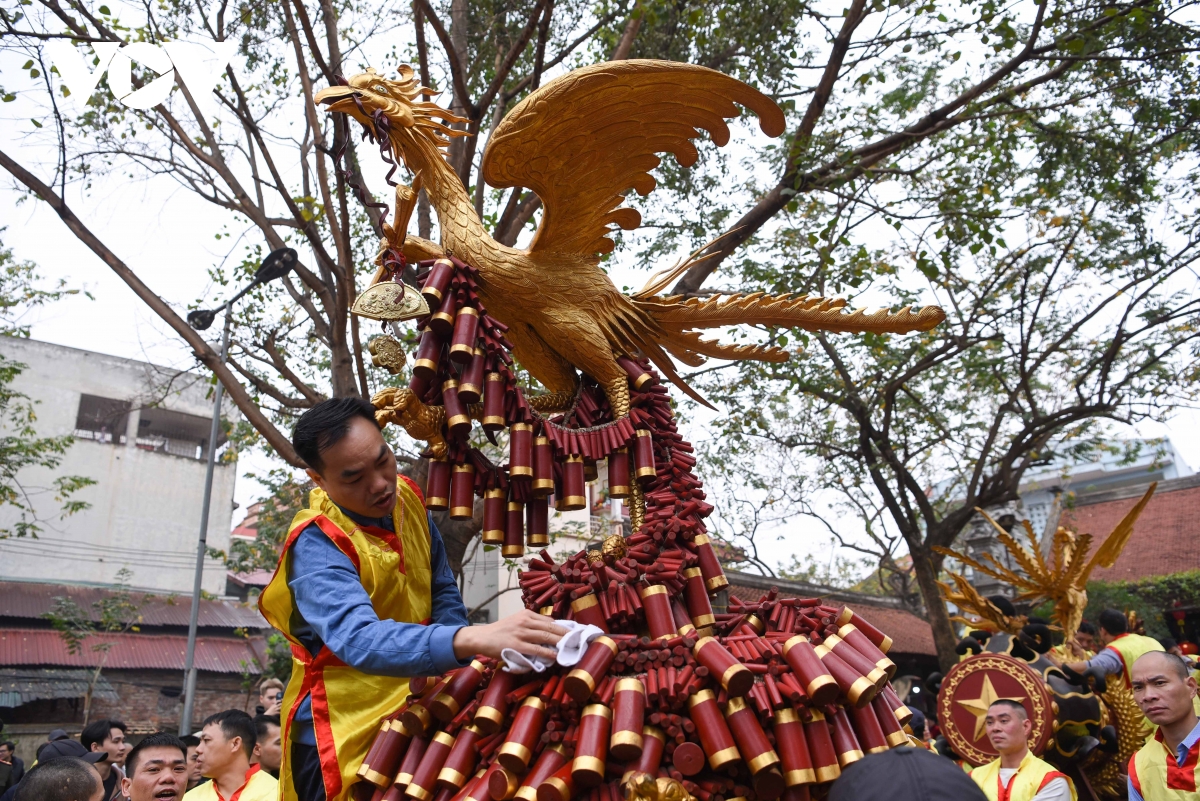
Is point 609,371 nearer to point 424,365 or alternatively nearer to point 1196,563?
point 424,365

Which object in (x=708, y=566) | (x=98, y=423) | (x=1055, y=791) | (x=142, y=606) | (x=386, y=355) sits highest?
(x=98, y=423)

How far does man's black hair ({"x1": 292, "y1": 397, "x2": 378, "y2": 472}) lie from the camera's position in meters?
2.30

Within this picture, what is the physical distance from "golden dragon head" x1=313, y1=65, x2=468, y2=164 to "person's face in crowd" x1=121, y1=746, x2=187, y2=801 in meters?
2.98

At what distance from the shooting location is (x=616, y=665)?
7.04 ft

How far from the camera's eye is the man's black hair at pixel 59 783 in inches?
120

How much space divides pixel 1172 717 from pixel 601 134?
3261 mm

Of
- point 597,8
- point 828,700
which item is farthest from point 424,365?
point 597,8

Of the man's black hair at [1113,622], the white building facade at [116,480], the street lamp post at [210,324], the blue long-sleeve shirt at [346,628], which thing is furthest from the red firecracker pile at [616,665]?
the white building facade at [116,480]

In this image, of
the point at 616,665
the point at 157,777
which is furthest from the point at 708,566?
the point at 157,777

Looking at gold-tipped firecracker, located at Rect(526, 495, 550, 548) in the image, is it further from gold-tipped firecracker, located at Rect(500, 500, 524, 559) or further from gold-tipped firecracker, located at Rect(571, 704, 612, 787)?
gold-tipped firecracker, located at Rect(571, 704, 612, 787)

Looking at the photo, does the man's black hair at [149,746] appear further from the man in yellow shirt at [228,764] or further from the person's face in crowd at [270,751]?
the person's face in crowd at [270,751]

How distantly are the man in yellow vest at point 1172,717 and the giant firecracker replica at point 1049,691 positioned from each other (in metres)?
0.82

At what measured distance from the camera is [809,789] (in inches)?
80.4

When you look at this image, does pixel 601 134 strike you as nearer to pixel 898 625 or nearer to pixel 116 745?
pixel 116 745
